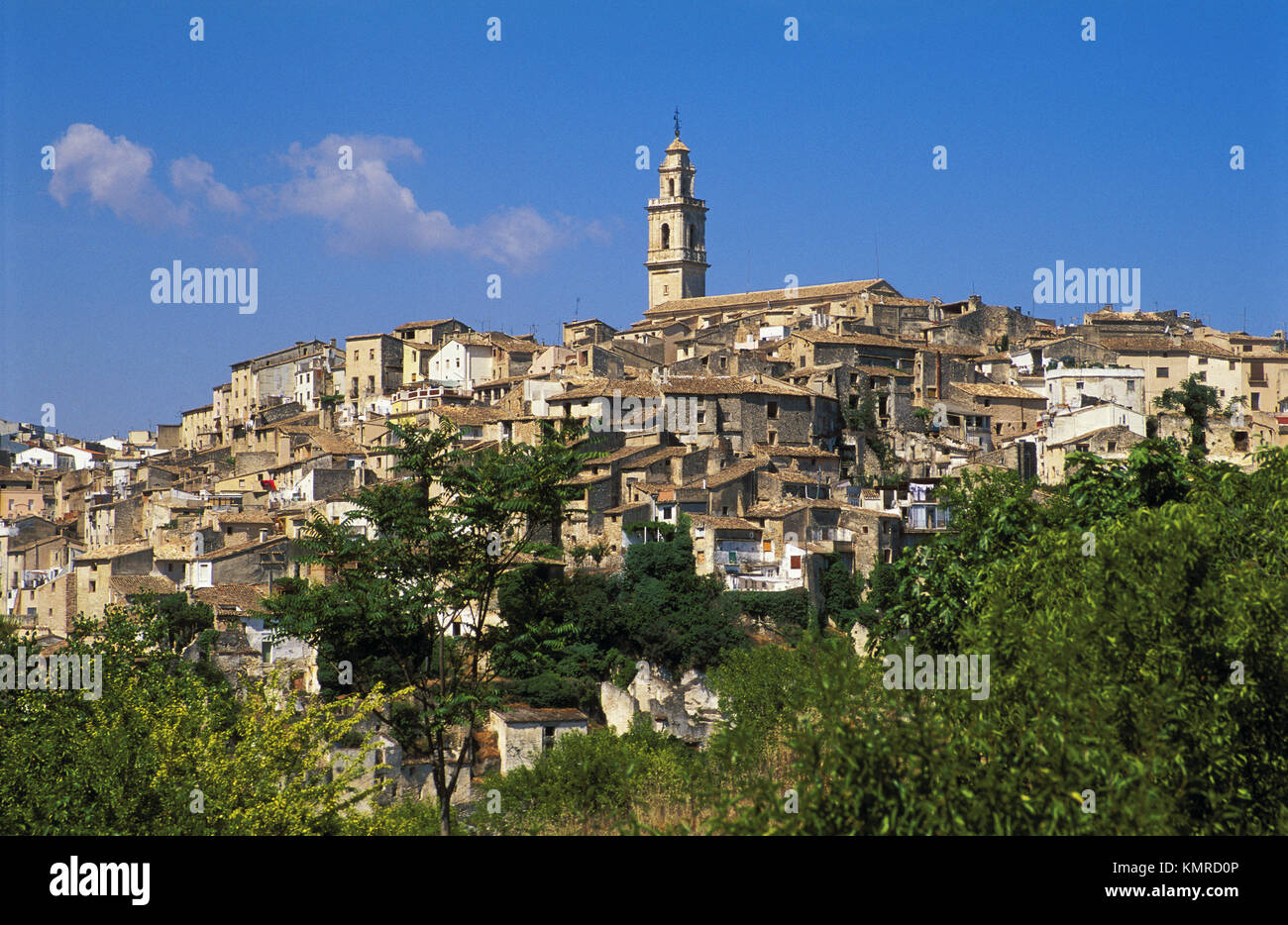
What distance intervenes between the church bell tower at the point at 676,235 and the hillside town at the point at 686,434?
1495cm

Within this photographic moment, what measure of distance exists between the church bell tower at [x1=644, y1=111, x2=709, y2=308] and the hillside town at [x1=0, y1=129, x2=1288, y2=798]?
14950mm

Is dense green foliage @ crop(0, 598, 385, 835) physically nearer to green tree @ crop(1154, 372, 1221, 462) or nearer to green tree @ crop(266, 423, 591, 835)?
green tree @ crop(266, 423, 591, 835)

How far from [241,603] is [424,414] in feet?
65.3

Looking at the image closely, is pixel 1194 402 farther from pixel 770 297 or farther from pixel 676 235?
pixel 676 235

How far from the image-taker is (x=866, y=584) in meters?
50.5

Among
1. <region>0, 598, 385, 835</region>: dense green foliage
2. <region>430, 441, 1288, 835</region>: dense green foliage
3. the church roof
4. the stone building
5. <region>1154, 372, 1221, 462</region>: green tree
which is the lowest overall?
the stone building

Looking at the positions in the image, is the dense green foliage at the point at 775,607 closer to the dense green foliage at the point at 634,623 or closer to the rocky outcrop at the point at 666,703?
the dense green foliage at the point at 634,623

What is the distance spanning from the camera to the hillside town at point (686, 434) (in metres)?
50.9

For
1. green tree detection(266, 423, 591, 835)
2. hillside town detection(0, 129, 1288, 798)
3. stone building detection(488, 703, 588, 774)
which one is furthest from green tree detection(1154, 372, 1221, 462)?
green tree detection(266, 423, 591, 835)

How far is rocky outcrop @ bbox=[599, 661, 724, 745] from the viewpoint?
40.9 m

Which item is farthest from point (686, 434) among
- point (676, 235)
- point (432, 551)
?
point (676, 235)

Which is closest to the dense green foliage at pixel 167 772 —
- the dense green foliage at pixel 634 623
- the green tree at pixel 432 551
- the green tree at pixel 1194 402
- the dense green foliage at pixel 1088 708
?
the green tree at pixel 432 551

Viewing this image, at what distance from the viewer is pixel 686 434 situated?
57.4 m
